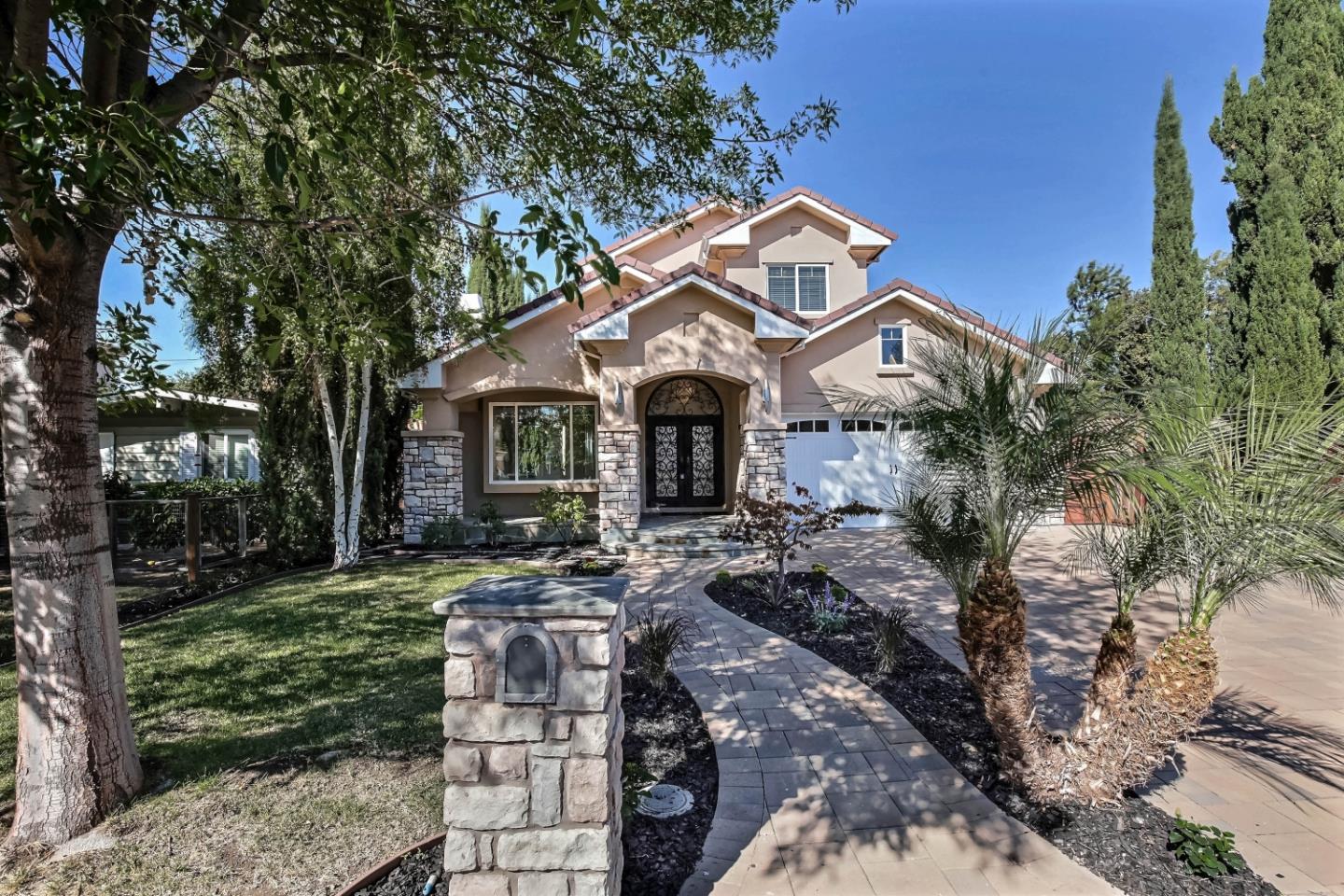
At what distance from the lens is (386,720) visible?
161 inches

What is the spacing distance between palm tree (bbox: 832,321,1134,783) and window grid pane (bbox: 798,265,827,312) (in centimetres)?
1234

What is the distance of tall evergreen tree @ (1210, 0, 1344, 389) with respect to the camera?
11.5 m

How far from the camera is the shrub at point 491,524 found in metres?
11.7

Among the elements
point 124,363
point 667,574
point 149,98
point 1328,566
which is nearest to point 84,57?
point 149,98

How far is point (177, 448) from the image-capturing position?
1590 cm

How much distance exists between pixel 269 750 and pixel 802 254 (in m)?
14.6

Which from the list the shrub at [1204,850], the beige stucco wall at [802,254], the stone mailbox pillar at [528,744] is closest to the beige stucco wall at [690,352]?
the beige stucco wall at [802,254]

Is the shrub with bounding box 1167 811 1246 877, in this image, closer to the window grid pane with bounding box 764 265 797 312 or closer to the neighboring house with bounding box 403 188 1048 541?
the neighboring house with bounding box 403 188 1048 541

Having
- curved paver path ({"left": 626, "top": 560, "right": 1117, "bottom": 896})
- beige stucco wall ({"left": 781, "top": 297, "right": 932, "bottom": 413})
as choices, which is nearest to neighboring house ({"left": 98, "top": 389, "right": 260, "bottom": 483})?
beige stucco wall ({"left": 781, "top": 297, "right": 932, "bottom": 413})

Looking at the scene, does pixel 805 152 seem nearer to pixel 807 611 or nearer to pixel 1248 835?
pixel 807 611

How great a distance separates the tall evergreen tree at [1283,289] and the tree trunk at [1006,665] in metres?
13.2

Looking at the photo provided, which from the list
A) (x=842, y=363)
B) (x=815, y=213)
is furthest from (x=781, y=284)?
(x=842, y=363)

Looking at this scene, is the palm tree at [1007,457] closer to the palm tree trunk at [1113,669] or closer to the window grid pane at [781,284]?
the palm tree trunk at [1113,669]

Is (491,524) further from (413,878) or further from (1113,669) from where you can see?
(1113,669)
